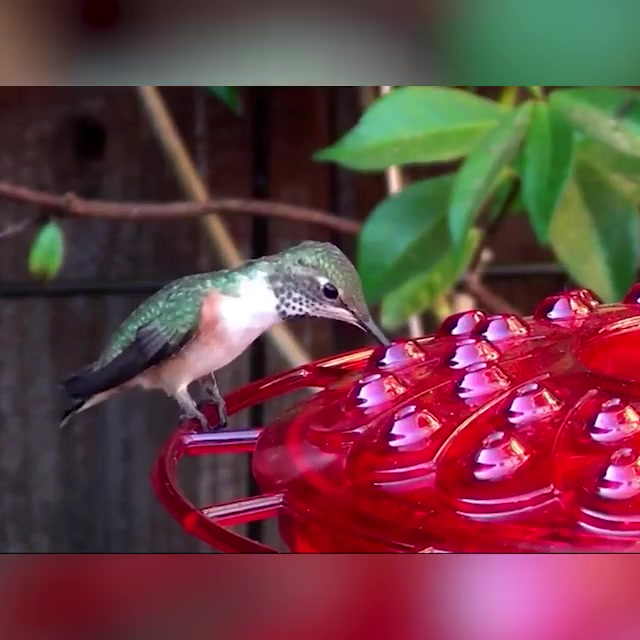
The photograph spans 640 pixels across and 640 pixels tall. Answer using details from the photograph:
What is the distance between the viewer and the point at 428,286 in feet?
2.89

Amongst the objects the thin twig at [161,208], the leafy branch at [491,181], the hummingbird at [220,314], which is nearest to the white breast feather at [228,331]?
the hummingbird at [220,314]

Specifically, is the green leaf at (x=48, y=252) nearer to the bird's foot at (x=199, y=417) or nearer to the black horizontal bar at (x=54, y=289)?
the black horizontal bar at (x=54, y=289)

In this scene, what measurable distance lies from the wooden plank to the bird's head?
0.24m

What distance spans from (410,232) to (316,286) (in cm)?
30

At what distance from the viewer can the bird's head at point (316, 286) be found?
1.84 feet

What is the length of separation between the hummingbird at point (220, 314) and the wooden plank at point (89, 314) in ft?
0.75

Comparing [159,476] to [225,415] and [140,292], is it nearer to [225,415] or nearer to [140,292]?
[225,415]

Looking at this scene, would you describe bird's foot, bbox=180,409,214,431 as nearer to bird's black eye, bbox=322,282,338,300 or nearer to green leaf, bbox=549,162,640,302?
bird's black eye, bbox=322,282,338,300

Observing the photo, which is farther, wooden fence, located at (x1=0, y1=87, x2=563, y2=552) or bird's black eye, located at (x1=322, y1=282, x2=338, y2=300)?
wooden fence, located at (x1=0, y1=87, x2=563, y2=552)

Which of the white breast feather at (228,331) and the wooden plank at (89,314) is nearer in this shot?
the white breast feather at (228,331)

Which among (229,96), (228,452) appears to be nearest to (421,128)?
(229,96)

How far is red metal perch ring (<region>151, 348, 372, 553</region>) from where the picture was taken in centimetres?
41

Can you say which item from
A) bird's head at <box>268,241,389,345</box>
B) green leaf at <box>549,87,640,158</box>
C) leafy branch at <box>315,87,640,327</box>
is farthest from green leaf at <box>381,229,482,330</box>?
bird's head at <box>268,241,389,345</box>

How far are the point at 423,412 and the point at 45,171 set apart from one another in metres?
0.52
